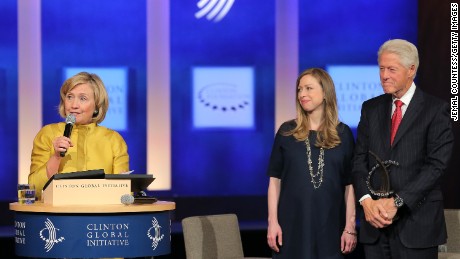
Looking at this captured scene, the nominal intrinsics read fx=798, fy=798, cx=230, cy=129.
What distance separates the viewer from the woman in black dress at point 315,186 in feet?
13.4

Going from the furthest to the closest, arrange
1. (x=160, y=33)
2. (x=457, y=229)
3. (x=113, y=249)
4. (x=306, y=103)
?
(x=160, y=33) < (x=457, y=229) < (x=306, y=103) < (x=113, y=249)

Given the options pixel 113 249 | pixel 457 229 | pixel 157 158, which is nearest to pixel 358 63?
pixel 157 158

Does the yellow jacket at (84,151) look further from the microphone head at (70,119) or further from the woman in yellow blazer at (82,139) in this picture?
the microphone head at (70,119)

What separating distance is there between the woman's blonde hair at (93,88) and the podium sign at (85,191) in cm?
57

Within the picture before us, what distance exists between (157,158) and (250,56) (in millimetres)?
1420

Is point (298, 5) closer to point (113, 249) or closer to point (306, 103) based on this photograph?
point (306, 103)

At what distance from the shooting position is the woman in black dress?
408cm

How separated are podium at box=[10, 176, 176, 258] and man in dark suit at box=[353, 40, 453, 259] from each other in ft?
3.21

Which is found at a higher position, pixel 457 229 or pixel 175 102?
pixel 175 102

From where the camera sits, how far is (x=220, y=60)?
8.22 meters

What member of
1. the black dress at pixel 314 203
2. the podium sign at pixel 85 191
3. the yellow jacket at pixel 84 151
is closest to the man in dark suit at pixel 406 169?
the black dress at pixel 314 203

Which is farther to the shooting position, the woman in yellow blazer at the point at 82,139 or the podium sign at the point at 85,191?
the woman in yellow blazer at the point at 82,139

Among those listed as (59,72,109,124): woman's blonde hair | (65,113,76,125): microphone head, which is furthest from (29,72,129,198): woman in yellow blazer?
(65,113,76,125): microphone head

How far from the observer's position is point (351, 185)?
13.5ft
